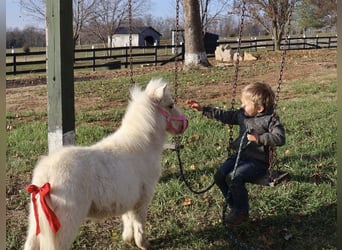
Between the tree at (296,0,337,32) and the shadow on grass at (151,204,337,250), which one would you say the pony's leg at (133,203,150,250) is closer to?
the shadow on grass at (151,204,337,250)

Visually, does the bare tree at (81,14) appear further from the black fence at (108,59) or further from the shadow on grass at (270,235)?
the shadow on grass at (270,235)

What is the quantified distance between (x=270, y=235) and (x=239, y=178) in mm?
763

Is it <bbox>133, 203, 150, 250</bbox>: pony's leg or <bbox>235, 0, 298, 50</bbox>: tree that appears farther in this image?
<bbox>235, 0, 298, 50</bbox>: tree

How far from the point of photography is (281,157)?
6.59m

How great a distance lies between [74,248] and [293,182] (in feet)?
9.75

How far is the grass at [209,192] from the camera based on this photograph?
4.54 m

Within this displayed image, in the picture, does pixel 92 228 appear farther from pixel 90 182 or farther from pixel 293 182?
pixel 293 182

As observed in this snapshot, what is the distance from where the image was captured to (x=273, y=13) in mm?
30484

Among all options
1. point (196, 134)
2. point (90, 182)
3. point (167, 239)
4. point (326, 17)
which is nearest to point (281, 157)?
point (196, 134)

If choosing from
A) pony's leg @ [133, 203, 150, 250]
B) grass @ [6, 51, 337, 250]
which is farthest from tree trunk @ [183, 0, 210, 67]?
pony's leg @ [133, 203, 150, 250]

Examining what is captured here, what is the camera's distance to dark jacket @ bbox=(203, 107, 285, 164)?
4.17 m

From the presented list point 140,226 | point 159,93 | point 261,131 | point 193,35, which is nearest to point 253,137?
point 261,131

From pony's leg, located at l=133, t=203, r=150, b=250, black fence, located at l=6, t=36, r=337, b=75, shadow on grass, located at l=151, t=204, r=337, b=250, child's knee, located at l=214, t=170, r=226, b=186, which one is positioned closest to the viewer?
pony's leg, located at l=133, t=203, r=150, b=250

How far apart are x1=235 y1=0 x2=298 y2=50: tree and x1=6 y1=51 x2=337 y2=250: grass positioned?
829 inches
